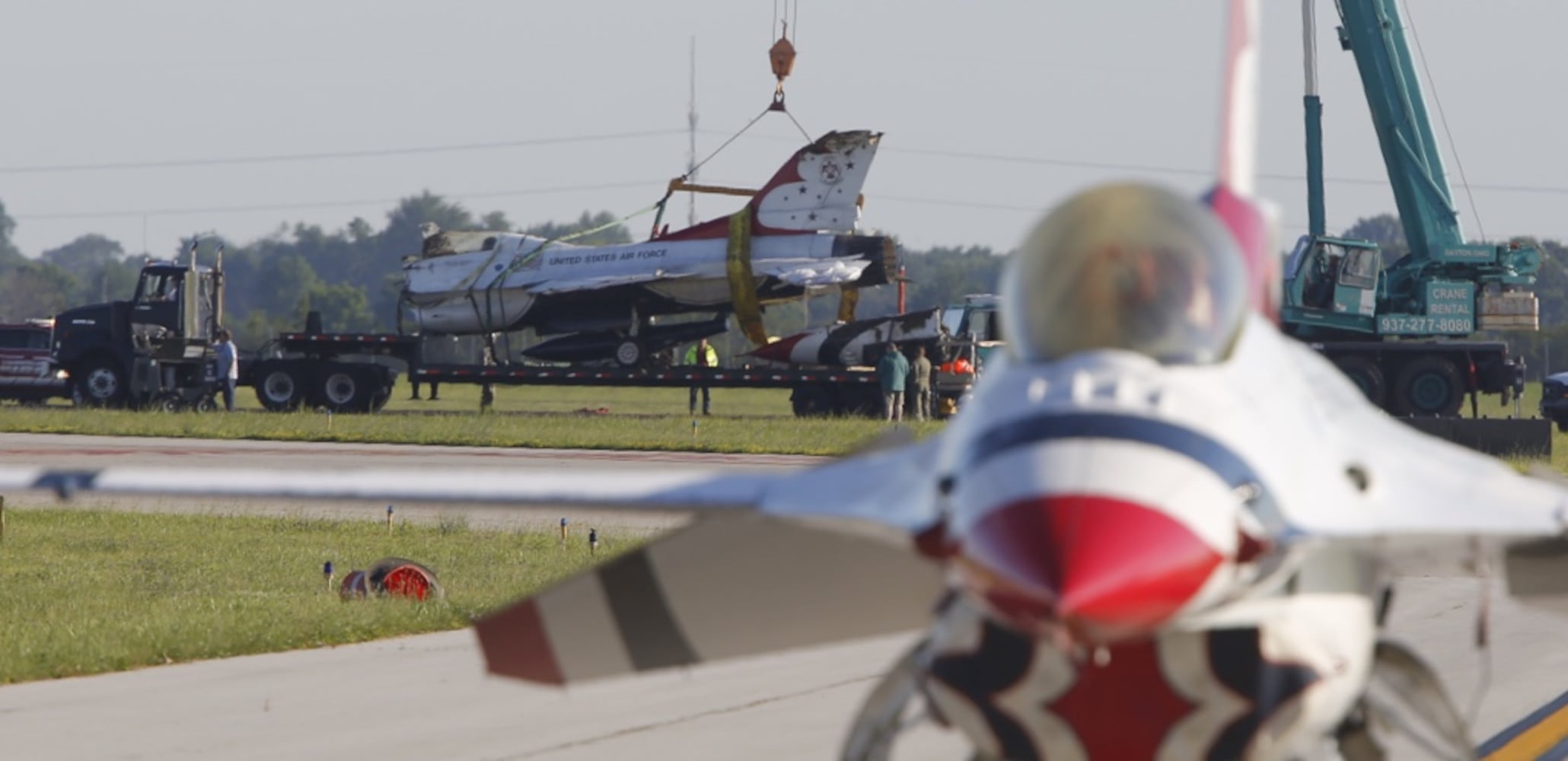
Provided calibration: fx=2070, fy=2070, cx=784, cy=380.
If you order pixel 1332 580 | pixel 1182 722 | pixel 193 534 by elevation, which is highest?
pixel 1332 580

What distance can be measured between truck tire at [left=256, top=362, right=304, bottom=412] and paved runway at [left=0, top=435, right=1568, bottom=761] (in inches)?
1237

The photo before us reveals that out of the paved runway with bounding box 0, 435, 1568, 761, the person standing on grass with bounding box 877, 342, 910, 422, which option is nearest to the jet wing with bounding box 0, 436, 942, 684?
the paved runway with bounding box 0, 435, 1568, 761

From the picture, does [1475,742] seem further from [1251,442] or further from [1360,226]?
[1360,226]

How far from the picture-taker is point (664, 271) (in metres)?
44.7

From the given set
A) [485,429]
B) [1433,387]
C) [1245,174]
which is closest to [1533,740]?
[1245,174]

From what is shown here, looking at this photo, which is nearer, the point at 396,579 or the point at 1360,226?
the point at 396,579

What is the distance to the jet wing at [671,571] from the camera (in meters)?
4.70

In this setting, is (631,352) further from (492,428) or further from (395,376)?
(492,428)

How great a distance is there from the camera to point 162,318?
42.8m

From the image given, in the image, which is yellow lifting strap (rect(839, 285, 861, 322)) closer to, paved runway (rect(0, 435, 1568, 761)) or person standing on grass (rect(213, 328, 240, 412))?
person standing on grass (rect(213, 328, 240, 412))

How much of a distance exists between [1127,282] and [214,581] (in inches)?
512

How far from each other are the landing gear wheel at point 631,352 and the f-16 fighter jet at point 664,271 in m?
0.02

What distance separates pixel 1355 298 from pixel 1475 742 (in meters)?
31.8

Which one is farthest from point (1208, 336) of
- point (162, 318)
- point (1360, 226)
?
point (1360, 226)
